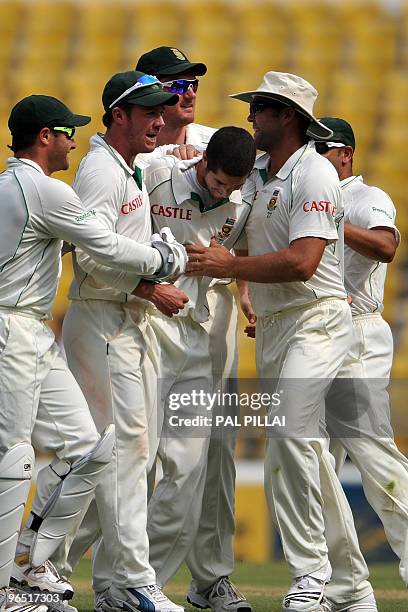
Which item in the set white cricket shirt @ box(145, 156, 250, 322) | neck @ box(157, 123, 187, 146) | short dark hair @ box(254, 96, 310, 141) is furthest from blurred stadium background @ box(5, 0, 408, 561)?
white cricket shirt @ box(145, 156, 250, 322)

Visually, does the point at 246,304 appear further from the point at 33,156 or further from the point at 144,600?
the point at 144,600

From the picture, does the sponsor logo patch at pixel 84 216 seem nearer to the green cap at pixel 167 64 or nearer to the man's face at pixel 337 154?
the green cap at pixel 167 64

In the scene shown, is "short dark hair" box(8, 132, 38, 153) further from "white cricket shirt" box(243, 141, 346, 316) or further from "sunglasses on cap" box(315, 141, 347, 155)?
"sunglasses on cap" box(315, 141, 347, 155)

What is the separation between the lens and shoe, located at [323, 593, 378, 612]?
15.5 feet

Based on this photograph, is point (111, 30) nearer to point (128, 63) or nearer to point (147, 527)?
point (128, 63)

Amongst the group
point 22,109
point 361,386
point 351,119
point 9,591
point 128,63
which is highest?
point 128,63

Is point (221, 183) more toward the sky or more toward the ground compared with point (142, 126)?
more toward the ground

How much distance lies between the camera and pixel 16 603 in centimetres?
420

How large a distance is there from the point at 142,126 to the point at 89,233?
56cm

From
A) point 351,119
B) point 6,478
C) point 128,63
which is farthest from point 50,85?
point 6,478

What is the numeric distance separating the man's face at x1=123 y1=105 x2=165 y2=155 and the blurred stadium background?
24.4 ft

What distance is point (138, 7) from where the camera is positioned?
14.4 metres

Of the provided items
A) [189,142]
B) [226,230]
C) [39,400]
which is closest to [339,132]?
[189,142]

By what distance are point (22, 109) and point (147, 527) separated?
169 centimetres
